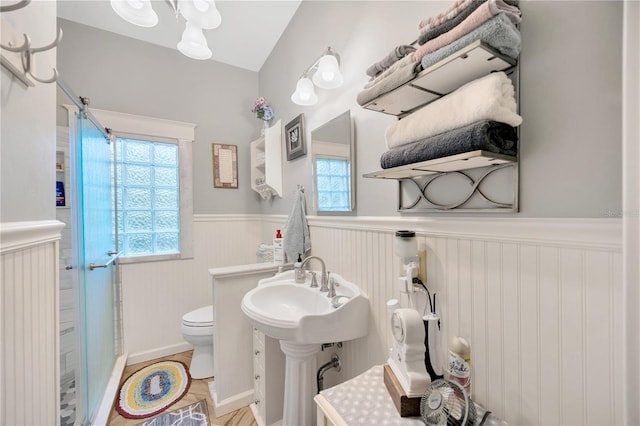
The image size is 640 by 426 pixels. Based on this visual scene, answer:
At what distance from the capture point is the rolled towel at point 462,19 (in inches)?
25.8

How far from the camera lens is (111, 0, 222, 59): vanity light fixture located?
4.17 ft

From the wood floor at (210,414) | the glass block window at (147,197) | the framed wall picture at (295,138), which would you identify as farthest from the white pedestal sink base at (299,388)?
the glass block window at (147,197)

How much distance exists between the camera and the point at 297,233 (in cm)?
175

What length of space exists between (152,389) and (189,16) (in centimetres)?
240

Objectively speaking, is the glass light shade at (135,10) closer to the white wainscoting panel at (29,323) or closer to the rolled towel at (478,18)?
the white wainscoting panel at (29,323)

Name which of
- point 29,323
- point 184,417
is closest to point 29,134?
point 29,323

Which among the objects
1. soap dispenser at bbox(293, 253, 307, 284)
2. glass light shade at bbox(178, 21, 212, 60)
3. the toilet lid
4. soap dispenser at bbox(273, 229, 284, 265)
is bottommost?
the toilet lid

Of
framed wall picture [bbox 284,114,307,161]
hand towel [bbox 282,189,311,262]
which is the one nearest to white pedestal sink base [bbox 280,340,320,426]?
hand towel [bbox 282,189,311,262]

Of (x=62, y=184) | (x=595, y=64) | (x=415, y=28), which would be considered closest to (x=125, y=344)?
(x=62, y=184)

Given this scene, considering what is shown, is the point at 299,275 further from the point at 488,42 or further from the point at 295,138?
the point at 488,42

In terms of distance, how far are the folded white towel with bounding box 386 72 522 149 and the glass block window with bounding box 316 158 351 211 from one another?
1.93ft

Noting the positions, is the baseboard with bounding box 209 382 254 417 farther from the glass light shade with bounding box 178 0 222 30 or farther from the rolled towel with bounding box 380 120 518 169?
the glass light shade with bounding box 178 0 222 30

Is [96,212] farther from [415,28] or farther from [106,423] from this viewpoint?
[415,28]

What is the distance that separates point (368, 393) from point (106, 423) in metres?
1.67
